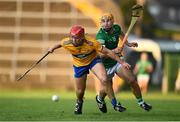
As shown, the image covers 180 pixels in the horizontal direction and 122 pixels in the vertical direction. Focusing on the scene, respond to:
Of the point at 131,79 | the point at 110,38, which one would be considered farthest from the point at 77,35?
the point at 131,79

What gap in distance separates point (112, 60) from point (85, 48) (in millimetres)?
1485

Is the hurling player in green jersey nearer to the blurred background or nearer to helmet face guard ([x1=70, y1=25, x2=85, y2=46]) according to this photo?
helmet face guard ([x1=70, y1=25, x2=85, y2=46])

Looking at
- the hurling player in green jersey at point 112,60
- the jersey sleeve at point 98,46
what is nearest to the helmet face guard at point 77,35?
the jersey sleeve at point 98,46

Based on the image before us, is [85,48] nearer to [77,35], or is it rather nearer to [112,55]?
[77,35]

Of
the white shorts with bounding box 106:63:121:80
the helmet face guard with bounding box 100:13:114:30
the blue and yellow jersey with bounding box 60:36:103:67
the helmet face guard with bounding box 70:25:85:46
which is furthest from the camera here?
the white shorts with bounding box 106:63:121:80

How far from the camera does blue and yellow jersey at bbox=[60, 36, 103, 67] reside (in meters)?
19.3

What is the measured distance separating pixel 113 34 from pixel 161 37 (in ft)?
174

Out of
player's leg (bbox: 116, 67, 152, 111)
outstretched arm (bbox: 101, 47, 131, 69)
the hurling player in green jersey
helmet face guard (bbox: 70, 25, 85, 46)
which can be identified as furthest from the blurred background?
helmet face guard (bbox: 70, 25, 85, 46)

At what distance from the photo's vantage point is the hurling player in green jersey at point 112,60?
20250 millimetres

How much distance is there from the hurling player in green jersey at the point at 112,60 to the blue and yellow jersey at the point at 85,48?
28.9 inches

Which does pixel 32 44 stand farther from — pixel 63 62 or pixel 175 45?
pixel 175 45

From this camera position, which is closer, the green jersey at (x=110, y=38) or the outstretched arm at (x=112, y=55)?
the outstretched arm at (x=112, y=55)

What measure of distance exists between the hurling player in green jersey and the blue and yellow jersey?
734mm

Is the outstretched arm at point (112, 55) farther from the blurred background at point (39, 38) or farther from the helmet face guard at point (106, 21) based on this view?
the blurred background at point (39, 38)
